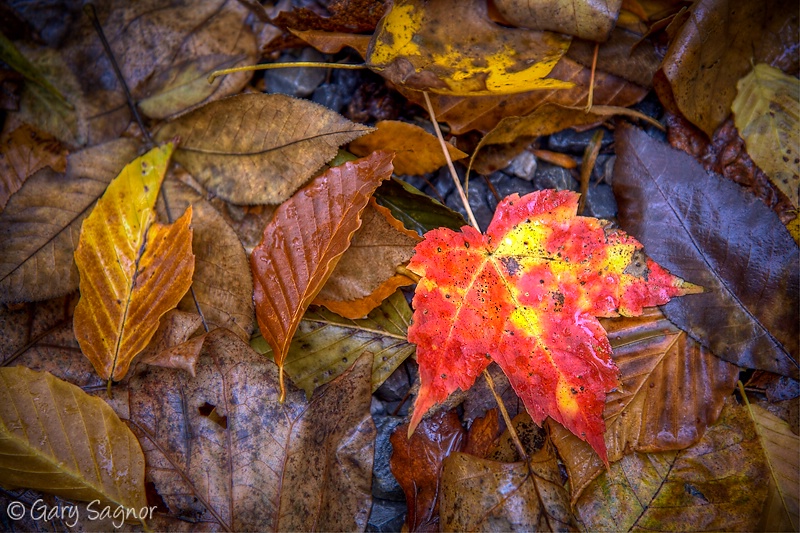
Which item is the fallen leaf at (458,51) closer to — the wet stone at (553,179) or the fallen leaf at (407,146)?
the fallen leaf at (407,146)

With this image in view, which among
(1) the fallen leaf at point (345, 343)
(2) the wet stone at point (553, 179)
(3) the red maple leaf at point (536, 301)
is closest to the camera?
(3) the red maple leaf at point (536, 301)

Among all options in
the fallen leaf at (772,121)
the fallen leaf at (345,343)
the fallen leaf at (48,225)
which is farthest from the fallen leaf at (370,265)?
the fallen leaf at (772,121)

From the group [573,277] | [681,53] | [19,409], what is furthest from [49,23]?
[681,53]

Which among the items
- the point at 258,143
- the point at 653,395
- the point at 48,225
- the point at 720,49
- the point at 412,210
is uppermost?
the point at 720,49

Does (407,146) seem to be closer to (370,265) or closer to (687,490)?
(370,265)

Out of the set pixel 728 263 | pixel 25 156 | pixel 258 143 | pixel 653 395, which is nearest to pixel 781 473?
A: pixel 653 395

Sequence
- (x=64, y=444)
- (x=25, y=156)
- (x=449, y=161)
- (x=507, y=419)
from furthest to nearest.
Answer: (x=25, y=156)
(x=449, y=161)
(x=507, y=419)
(x=64, y=444)

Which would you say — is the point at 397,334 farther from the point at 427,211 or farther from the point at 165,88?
the point at 165,88
